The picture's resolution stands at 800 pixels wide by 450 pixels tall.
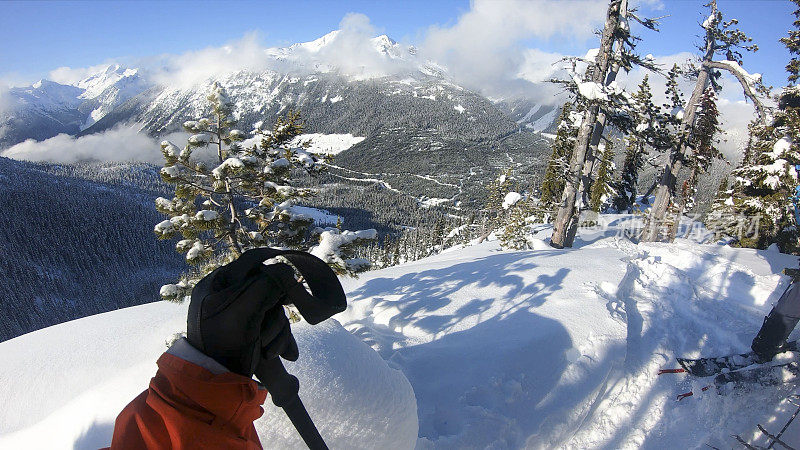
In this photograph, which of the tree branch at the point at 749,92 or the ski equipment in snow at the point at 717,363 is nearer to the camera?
the ski equipment in snow at the point at 717,363

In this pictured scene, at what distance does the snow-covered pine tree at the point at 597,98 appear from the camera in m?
11.3

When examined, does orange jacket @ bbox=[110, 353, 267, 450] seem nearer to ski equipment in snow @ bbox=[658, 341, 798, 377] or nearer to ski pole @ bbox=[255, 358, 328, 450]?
ski pole @ bbox=[255, 358, 328, 450]

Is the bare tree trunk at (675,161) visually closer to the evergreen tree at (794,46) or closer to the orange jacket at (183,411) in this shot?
the evergreen tree at (794,46)

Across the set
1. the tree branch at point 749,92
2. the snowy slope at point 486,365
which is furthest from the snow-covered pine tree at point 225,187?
the tree branch at point 749,92

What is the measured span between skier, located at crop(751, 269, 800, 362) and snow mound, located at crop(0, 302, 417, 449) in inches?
260

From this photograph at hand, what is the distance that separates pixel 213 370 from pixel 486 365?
13.9 feet

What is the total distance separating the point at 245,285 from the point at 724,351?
8569 millimetres

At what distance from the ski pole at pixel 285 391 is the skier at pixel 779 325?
7893 mm

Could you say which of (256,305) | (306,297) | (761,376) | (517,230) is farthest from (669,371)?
(517,230)

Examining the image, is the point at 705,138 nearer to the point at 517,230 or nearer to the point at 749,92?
the point at 749,92

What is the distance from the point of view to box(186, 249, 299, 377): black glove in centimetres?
151

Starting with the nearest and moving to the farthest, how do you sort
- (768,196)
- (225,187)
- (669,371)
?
(669,371) < (225,187) < (768,196)

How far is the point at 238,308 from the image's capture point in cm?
154

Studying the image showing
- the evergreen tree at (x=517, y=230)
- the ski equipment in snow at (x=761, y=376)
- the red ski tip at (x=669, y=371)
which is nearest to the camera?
the ski equipment in snow at (x=761, y=376)
